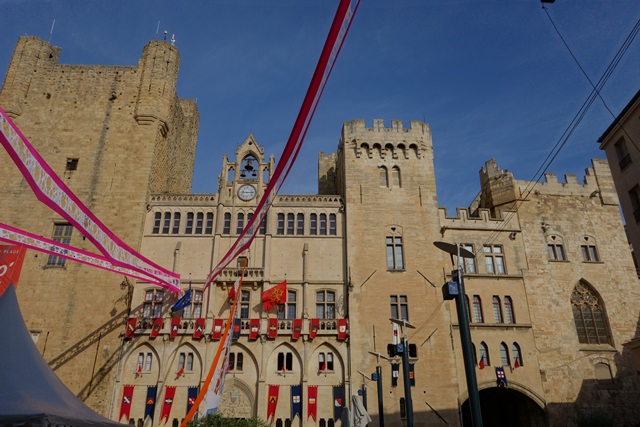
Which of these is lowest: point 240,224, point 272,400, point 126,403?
point 126,403

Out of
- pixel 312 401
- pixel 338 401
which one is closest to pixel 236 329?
pixel 312 401

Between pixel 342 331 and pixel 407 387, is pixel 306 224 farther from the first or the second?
pixel 407 387

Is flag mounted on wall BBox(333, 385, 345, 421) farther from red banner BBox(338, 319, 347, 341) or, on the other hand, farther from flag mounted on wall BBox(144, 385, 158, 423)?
flag mounted on wall BBox(144, 385, 158, 423)

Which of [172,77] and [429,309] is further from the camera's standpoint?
[172,77]

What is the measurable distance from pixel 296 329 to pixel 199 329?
5.62 meters

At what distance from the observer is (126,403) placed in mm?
26703

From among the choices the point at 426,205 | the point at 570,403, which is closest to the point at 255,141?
the point at 426,205

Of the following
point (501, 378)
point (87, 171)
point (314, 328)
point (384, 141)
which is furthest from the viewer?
point (384, 141)

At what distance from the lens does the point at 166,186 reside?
122 ft

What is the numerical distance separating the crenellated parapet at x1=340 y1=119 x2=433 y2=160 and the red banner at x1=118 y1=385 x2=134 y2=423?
20.6 m

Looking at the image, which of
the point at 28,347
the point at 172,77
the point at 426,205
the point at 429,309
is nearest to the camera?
the point at 28,347

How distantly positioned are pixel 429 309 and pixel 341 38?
2477cm

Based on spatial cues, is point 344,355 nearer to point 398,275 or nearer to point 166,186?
point 398,275

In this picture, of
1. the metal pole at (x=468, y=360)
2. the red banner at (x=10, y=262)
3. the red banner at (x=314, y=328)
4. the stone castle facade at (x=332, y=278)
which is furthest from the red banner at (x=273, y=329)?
the metal pole at (x=468, y=360)
